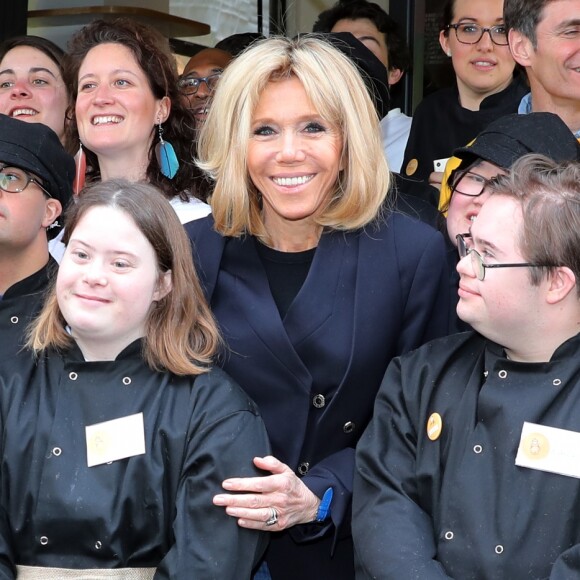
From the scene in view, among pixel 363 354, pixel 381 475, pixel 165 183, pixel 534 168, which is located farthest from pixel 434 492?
pixel 165 183

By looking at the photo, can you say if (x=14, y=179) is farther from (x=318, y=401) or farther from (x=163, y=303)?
(x=318, y=401)

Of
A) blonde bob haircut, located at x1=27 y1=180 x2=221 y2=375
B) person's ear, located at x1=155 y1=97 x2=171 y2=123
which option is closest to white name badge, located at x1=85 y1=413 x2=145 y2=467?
blonde bob haircut, located at x1=27 y1=180 x2=221 y2=375

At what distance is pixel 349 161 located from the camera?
3.14 metres

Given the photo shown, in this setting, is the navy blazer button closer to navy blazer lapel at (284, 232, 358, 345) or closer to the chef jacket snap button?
the chef jacket snap button

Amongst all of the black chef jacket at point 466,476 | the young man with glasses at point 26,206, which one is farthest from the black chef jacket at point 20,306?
the black chef jacket at point 466,476

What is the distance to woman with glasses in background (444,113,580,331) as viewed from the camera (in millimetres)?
2980

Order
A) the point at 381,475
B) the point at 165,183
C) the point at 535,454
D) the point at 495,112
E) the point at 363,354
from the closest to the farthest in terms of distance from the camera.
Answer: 1. the point at 535,454
2. the point at 381,475
3. the point at 363,354
4. the point at 165,183
5. the point at 495,112

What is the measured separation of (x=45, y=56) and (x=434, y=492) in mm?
2731

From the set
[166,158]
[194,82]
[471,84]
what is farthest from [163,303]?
[471,84]

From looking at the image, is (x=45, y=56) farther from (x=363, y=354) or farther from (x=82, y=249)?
(x=363, y=354)

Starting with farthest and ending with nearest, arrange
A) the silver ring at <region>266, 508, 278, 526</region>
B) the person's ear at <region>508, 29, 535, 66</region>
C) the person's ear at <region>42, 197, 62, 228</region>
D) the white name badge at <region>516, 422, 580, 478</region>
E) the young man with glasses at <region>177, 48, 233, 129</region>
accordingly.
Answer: the young man with glasses at <region>177, 48, 233, 129</region>
the person's ear at <region>508, 29, 535, 66</region>
the person's ear at <region>42, 197, 62, 228</region>
the silver ring at <region>266, 508, 278, 526</region>
the white name badge at <region>516, 422, 580, 478</region>

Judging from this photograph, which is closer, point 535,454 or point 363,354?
point 535,454

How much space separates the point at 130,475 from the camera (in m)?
2.79

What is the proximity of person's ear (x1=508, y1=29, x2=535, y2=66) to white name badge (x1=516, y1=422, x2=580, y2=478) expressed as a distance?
1.54 meters
